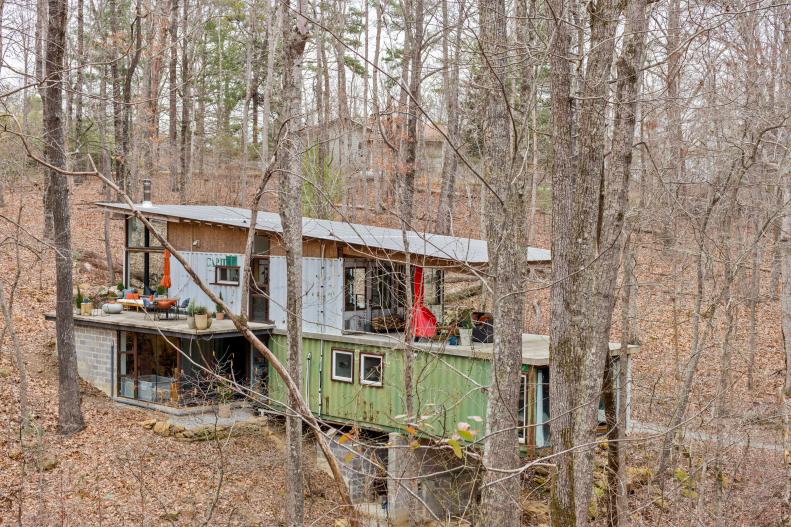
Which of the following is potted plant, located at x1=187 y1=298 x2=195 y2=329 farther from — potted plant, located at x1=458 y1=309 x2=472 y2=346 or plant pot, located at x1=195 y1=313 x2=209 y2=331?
potted plant, located at x1=458 y1=309 x2=472 y2=346

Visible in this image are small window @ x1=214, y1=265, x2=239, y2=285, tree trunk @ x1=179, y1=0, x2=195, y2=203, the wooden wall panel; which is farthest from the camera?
tree trunk @ x1=179, y1=0, x2=195, y2=203

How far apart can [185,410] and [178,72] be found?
77.2 feet

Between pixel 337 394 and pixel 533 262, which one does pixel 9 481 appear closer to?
pixel 337 394

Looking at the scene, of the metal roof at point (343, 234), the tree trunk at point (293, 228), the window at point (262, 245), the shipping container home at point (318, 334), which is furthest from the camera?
the window at point (262, 245)

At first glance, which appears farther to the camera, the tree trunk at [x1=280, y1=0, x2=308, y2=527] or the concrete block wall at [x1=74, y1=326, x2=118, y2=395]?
the concrete block wall at [x1=74, y1=326, x2=118, y2=395]

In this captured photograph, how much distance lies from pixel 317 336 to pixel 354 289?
131 cm

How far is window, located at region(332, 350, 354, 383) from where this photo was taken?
15.6 metres

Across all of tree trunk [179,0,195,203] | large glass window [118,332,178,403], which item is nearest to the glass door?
large glass window [118,332,178,403]

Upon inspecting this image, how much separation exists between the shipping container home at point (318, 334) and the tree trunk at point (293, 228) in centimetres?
208

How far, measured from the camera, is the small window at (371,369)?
15.2 m

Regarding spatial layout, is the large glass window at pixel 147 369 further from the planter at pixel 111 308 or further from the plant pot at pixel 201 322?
the plant pot at pixel 201 322

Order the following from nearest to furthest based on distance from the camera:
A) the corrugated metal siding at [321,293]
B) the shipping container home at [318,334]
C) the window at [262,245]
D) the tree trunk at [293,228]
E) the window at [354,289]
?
1. the tree trunk at [293,228]
2. the shipping container home at [318,334]
3. the corrugated metal siding at [321,293]
4. the window at [354,289]
5. the window at [262,245]

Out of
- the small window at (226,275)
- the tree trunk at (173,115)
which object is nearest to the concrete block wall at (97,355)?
the small window at (226,275)

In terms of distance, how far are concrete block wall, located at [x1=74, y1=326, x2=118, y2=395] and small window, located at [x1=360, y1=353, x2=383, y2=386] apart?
6.27m
